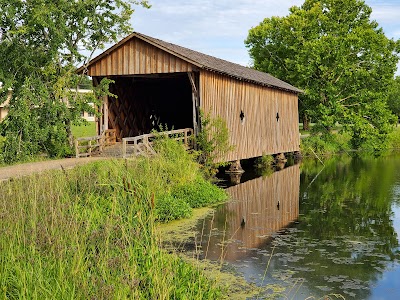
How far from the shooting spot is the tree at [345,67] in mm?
36031

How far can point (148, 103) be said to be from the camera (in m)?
24.0

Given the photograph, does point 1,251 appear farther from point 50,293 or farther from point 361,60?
point 361,60

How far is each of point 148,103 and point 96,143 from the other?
15.1 feet

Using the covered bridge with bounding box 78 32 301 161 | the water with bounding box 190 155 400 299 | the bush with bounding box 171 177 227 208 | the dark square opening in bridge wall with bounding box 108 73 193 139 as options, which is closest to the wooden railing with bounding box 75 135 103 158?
the covered bridge with bounding box 78 32 301 161

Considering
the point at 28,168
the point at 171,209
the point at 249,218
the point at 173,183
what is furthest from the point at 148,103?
the point at 171,209

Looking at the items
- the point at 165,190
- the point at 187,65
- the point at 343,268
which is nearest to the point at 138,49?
the point at 187,65

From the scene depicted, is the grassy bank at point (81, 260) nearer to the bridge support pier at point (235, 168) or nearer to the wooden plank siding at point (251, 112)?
the wooden plank siding at point (251, 112)

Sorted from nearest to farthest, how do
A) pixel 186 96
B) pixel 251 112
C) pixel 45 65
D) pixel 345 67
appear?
pixel 45 65 < pixel 251 112 < pixel 186 96 < pixel 345 67

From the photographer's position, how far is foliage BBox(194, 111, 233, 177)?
18.4 metres

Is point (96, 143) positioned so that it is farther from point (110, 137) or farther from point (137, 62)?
point (137, 62)

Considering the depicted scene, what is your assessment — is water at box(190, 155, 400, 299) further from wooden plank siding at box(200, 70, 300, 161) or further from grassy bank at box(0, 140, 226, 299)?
wooden plank siding at box(200, 70, 300, 161)

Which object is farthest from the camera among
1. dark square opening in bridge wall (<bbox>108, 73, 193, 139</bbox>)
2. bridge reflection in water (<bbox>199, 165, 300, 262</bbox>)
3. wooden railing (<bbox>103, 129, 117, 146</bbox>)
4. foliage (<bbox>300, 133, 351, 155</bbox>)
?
foliage (<bbox>300, 133, 351, 155</bbox>)

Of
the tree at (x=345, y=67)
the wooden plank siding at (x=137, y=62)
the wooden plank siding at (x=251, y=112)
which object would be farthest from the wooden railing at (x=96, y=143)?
the tree at (x=345, y=67)

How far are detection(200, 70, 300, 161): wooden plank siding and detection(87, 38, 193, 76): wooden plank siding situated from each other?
48.0 inches
